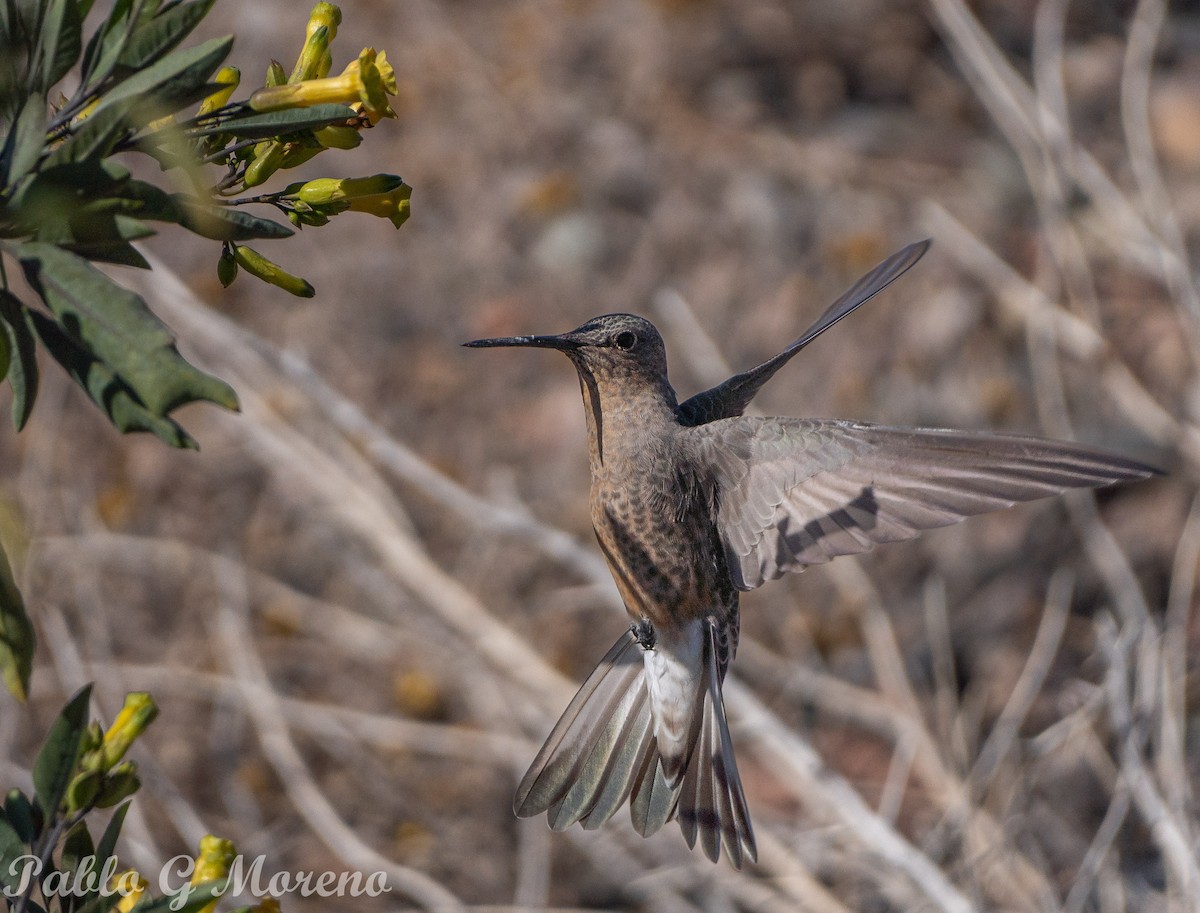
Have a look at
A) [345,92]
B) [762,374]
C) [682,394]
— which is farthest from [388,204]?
[682,394]

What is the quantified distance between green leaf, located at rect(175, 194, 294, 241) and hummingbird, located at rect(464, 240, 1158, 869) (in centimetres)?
77

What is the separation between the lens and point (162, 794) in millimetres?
3283

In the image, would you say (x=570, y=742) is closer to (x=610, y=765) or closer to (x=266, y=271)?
(x=610, y=765)

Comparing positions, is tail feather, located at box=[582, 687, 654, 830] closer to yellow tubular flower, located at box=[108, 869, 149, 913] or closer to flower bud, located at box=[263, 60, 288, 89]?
yellow tubular flower, located at box=[108, 869, 149, 913]

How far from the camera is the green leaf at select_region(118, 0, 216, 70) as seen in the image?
1.09 meters

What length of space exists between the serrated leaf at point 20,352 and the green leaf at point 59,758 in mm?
338

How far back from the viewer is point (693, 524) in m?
2.26

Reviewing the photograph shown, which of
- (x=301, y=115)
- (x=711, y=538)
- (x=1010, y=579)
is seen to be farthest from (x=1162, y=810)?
(x=301, y=115)

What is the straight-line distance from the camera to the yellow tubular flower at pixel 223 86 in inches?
47.4

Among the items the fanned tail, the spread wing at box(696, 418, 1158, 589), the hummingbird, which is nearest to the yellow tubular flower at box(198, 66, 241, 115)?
the hummingbird

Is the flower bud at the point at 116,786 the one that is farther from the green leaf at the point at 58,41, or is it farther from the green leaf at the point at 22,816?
the green leaf at the point at 58,41

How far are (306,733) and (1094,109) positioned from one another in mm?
4413

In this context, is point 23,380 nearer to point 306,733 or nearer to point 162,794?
point 162,794

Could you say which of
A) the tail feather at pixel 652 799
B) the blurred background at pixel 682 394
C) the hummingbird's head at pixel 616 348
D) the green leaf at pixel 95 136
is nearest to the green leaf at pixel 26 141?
the green leaf at pixel 95 136
